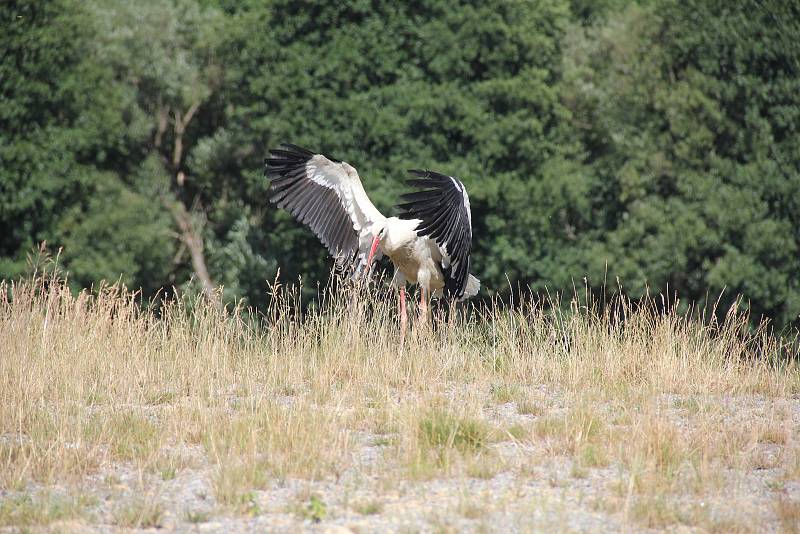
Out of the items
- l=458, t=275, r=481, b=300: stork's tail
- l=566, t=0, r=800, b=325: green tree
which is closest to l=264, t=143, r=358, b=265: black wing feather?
l=458, t=275, r=481, b=300: stork's tail

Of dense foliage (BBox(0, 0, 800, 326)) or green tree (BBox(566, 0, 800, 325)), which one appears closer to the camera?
green tree (BBox(566, 0, 800, 325))

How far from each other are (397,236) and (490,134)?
10.1 m

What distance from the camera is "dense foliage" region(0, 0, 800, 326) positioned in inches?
823

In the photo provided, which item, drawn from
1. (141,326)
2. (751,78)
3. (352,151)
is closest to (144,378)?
(141,326)

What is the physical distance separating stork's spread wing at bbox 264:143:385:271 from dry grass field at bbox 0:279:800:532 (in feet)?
6.73

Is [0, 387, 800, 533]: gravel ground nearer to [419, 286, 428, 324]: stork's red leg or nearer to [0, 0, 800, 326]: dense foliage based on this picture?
[419, 286, 428, 324]: stork's red leg

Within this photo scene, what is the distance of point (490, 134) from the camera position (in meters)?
20.9

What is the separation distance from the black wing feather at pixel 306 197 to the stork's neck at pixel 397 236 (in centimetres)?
47

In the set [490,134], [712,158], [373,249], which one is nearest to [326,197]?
[373,249]

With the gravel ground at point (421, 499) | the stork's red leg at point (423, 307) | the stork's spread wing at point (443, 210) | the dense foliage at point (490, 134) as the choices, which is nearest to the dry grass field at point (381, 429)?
the gravel ground at point (421, 499)

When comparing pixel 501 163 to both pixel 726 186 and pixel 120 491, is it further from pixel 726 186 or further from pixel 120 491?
pixel 120 491

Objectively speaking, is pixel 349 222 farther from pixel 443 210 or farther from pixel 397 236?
pixel 443 210

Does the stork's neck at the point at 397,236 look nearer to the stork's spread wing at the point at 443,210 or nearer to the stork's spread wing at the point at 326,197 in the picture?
the stork's spread wing at the point at 326,197

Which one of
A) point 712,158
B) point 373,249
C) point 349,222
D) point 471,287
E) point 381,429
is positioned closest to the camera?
point 381,429
